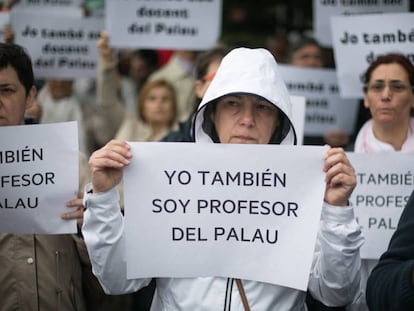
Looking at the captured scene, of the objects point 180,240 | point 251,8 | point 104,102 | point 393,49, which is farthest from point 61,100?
point 251,8

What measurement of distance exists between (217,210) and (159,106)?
3621 millimetres

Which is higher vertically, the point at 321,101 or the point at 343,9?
the point at 343,9


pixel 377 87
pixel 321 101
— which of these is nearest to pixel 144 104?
pixel 321 101

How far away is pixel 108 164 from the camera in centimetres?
291

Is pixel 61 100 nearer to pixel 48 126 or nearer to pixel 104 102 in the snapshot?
pixel 104 102

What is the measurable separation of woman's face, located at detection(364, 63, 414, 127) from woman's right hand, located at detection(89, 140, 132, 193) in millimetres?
1895

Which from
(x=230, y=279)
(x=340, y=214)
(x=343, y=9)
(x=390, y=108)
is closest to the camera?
(x=340, y=214)

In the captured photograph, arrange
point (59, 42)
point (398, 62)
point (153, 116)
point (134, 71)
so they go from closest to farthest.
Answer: point (398, 62) → point (59, 42) → point (153, 116) → point (134, 71)

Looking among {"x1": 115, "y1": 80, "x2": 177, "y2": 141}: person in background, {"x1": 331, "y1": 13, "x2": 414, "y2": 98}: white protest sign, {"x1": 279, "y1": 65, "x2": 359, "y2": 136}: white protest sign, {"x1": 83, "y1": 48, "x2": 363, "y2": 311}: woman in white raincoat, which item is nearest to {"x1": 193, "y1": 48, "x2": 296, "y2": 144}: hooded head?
{"x1": 83, "y1": 48, "x2": 363, "y2": 311}: woman in white raincoat

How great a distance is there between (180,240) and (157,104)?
3654 millimetres

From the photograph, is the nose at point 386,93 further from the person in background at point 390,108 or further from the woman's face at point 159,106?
the woman's face at point 159,106

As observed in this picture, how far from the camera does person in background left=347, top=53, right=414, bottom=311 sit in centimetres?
438

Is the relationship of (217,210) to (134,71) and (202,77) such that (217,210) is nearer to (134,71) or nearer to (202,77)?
(202,77)

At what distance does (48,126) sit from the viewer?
11.1 feet
